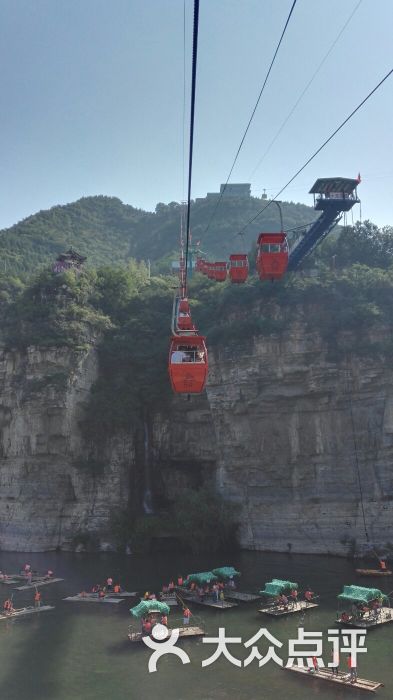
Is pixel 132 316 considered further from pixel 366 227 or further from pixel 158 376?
pixel 366 227

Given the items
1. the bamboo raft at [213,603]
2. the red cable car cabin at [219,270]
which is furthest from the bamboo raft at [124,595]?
the red cable car cabin at [219,270]

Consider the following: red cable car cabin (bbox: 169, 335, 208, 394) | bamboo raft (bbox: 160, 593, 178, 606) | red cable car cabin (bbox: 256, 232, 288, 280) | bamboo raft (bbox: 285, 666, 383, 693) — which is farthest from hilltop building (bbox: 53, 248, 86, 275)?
bamboo raft (bbox: 285, 666, 383, 693)

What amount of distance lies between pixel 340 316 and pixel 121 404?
18.9 meters

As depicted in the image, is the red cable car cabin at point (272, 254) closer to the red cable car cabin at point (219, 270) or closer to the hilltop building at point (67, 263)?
the red cable car cabin at point (219, 270)

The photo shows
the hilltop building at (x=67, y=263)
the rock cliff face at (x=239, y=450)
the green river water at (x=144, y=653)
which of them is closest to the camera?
the green river water at (x=144, y=653)

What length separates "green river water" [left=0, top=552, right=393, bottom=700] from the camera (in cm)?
1914

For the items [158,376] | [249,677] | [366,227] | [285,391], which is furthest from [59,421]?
[366,227]

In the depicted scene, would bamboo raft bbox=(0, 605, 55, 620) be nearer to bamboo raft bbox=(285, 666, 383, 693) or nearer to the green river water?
the green river water

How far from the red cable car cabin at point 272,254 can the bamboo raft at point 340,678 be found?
1508 centimetres

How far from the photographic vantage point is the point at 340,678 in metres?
19.2

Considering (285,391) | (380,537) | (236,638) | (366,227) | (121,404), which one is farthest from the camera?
(366,227)

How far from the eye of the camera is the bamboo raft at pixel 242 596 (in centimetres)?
2911

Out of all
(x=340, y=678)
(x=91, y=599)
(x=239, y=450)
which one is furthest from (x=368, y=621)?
(x=239, y=450)

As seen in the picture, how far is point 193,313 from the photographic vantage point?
52344 mm
